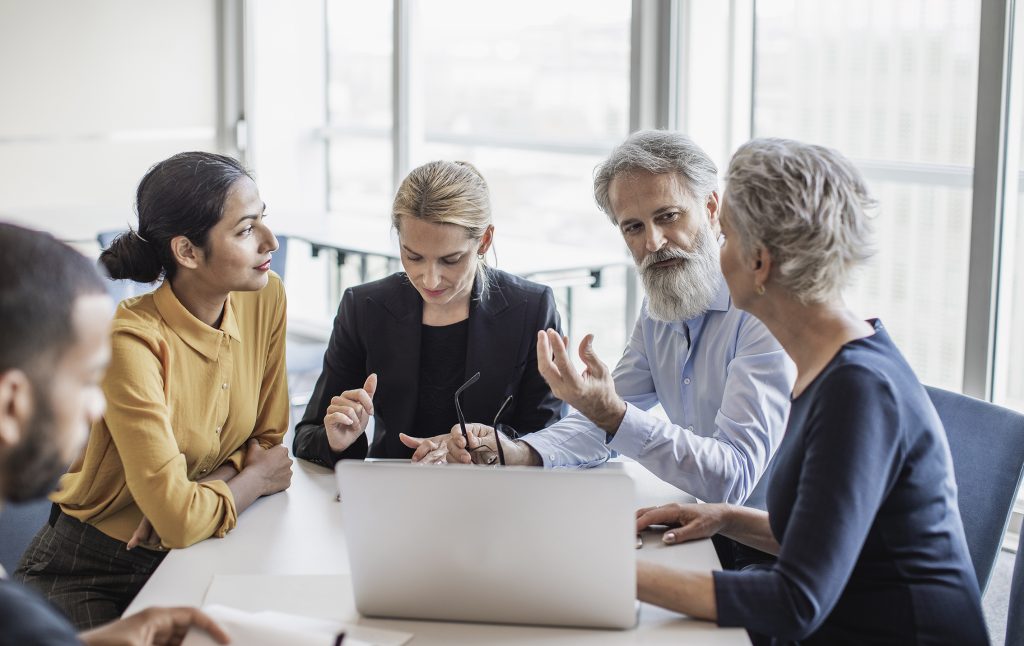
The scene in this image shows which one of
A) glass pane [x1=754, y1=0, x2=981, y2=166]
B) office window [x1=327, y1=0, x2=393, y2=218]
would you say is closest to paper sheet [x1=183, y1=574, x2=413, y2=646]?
glass pane [x1=754, y1=0, x2=981, y2=166]

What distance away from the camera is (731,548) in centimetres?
199

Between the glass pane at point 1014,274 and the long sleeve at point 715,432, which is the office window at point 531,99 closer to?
the glass pane at point 1014,274

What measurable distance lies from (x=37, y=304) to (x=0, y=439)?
125mm

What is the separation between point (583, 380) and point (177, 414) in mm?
692

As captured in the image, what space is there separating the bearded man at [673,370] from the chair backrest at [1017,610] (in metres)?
0.46

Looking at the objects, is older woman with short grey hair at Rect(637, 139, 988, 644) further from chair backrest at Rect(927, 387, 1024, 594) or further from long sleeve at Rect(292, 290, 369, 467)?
long sleeve at Rect(292, 290, 369, 467)

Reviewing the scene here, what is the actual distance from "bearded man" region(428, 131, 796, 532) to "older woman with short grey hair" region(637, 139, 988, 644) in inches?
13.2

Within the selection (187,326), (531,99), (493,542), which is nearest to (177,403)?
(187,326)

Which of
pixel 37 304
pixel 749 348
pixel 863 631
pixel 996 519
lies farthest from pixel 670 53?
pixel 37 304

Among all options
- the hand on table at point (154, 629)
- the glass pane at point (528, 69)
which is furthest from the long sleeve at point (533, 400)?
the glass pane at point (528, 69)

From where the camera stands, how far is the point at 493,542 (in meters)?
1.29

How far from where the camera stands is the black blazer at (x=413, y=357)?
2.24m

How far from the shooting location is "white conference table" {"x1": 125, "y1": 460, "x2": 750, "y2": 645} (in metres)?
1.34

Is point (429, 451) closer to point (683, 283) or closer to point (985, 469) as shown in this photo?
point (683, 283)
